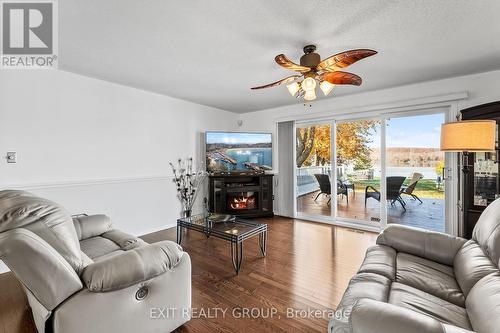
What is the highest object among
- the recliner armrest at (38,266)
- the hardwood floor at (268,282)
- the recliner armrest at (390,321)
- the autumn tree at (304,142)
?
the autumn tree at (304,142)

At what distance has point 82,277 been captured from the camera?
3.99 feet

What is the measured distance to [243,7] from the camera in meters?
1.67

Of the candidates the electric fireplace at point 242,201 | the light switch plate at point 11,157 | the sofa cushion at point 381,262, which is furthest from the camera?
the electric fireplace at point 242,201

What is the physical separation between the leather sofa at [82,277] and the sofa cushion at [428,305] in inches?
52.3

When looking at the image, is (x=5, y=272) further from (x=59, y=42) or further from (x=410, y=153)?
(x=410, y=153)

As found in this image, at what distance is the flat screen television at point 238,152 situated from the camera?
4512mm

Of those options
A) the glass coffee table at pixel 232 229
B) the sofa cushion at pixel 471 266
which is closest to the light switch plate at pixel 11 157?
the glass coffee table at pixel 232 229

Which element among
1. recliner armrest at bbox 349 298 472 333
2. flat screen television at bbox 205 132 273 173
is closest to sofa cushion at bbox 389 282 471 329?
recliner armrest at bbox 349 298 472 333

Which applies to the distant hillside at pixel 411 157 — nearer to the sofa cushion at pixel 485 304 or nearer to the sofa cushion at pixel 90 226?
the sofa cushion at pixel 485 304

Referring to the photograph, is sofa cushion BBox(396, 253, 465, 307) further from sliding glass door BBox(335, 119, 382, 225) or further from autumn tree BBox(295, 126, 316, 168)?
autumn tree BBox(295, 126, 316, 168)

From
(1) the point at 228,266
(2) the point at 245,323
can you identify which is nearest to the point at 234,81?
(1) the point at 228,266

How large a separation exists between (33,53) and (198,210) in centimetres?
329

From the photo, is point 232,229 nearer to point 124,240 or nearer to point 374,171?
point 124,240

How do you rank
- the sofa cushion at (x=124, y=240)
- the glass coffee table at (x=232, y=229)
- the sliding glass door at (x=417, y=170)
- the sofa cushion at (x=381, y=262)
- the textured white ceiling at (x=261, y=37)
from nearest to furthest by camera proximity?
the sofa cushion at (x=381, y=262)
the textured white ceiling at (x=261, y=37)
the sofa cushion at (x=124, y=240)
the glass coffee table at (x=232, y=229)
the sliding glass door at (x=417, y=170)
